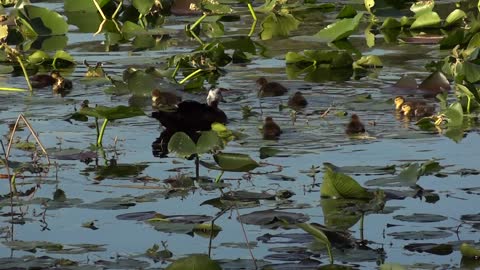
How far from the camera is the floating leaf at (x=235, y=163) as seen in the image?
15.2ft

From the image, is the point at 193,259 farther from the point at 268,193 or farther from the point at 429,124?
the point at 429,124

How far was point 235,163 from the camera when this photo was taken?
4.66 metres

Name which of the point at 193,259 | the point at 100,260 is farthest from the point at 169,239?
the point at 193,259

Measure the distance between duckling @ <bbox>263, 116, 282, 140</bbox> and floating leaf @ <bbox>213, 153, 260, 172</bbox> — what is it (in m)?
0.77

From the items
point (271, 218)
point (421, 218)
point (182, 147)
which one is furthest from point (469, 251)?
point (182, 147)

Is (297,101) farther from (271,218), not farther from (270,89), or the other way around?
(271,218)

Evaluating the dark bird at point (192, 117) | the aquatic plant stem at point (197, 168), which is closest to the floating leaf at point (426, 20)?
the dark bird at point (192, 117)

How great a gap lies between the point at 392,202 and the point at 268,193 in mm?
420

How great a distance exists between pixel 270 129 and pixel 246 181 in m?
0.83

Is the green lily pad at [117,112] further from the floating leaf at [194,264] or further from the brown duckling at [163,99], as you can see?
the floating leaf at [194,264]

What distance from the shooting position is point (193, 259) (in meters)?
3.38

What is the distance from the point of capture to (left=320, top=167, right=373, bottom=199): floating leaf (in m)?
4.29

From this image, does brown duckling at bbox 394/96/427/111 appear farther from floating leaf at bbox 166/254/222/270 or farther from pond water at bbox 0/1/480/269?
floating leaf at bbox 166/254/222/270

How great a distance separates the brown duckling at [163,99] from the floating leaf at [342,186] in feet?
6.25
